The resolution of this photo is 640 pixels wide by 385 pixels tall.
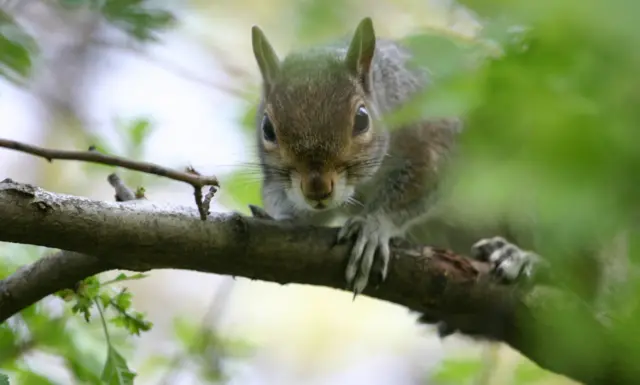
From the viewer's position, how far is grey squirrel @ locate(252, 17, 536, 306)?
1.20m

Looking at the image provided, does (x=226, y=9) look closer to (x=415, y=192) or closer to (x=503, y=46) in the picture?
(x=415, y=192)

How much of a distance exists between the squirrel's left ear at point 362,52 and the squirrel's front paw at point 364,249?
0.84ft

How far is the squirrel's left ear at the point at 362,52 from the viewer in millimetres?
1293

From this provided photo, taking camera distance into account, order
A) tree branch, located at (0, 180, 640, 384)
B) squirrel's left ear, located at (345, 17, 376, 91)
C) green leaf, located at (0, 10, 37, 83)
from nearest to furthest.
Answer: green leaf, located at (0, 10, 37, 83) < tree branch, located at (0, 180, 640, 384) < squirrel's left ear, located at (345, 17, 376, 91)

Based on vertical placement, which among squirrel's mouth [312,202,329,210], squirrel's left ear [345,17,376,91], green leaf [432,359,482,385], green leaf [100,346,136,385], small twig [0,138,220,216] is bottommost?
green leaf [100,346,136,385]

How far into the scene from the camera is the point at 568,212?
12.1 inches

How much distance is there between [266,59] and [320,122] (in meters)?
0.23

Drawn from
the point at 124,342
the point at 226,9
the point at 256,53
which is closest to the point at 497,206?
the point at 124,342

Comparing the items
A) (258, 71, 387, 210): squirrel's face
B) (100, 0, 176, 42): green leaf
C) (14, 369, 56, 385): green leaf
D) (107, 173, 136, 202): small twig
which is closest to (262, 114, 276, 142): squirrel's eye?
(258, 71, 387, 210): squirrel's face

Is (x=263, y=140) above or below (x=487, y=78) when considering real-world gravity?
above

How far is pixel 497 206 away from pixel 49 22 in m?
2.00

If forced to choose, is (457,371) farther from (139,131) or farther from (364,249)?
(139,131)

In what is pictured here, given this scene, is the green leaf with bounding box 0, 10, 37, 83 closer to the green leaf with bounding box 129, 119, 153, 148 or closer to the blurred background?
the blurred background

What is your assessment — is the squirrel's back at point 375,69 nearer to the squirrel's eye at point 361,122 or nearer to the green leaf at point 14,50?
the squirrel's eye at point 361,122
